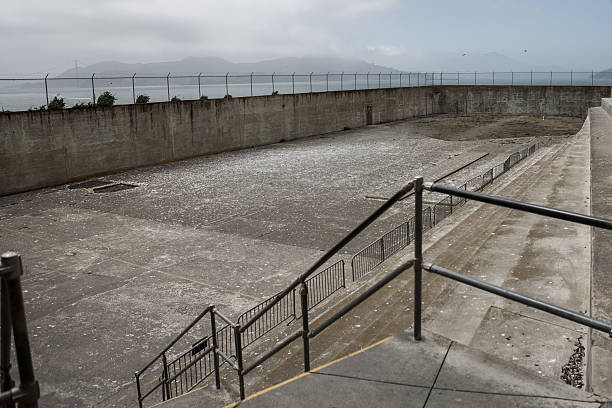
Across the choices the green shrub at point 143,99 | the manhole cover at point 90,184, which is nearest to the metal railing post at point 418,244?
the manhole cover at point 90,184

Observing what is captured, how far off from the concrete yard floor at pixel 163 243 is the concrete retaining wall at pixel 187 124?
1.56 m

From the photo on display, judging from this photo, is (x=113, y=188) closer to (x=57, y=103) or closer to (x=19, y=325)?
(x=57, y=103)

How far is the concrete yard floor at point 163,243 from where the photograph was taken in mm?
10406

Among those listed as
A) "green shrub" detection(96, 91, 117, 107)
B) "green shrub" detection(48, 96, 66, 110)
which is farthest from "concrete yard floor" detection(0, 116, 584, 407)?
"green shrub" detection(48, 96, 66, 110)

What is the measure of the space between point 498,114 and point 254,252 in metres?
45.6

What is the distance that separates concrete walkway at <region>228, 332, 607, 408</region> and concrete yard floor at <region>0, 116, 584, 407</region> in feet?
20.3

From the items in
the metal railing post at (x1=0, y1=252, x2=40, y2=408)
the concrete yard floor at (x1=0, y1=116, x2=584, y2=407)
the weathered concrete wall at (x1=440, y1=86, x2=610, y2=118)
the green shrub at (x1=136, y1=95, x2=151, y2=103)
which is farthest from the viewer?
the weathered concrete wall at (x1=440, y1=86, x2=610, y2=118)

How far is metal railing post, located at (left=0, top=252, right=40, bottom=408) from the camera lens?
1866 mm

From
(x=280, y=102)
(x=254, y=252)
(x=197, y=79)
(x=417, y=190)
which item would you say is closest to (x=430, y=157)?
(x=280, y=102)

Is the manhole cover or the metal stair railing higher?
the metal stair railing

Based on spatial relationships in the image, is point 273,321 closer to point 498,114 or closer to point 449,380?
point 449,380

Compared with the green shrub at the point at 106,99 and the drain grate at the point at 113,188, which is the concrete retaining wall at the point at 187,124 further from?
the drain grate at the point at 113,188

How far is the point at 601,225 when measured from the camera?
236 cm

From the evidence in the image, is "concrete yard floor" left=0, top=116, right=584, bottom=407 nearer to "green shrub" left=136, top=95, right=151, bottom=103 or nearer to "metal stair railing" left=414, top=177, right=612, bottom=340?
"green shrub" left=136, top=95, right=151, bottom=103
